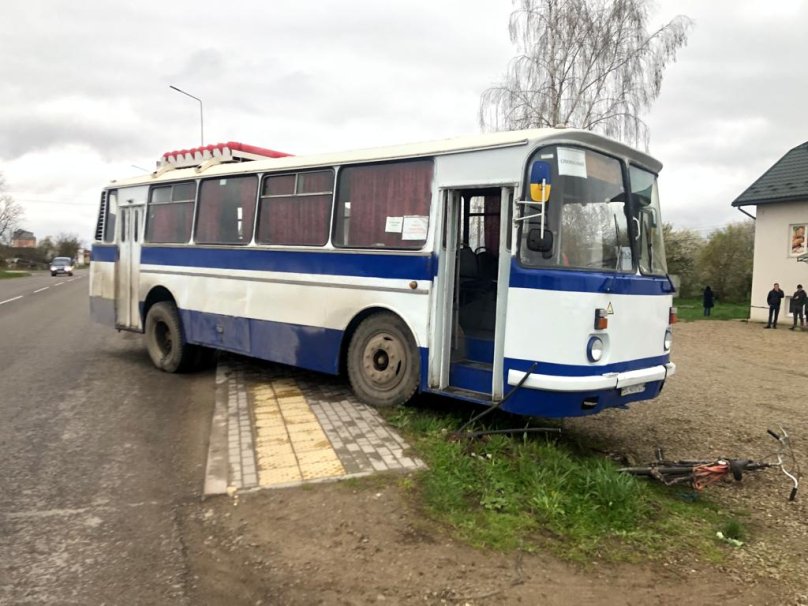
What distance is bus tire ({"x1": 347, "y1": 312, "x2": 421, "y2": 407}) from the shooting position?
617 cm

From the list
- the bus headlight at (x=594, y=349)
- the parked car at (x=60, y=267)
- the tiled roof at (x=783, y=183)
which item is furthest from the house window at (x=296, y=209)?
the parked car at (x=60, y=267)

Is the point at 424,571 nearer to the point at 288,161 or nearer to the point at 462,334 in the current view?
the point at 462,334

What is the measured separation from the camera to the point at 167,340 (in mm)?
9266

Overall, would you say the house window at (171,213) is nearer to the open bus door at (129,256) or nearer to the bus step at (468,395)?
the open bus door at (129,256)

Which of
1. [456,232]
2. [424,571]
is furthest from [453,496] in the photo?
[456,232]

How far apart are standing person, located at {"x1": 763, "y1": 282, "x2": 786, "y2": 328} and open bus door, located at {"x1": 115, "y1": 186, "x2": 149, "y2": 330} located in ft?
65.4

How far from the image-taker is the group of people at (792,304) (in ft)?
67.2

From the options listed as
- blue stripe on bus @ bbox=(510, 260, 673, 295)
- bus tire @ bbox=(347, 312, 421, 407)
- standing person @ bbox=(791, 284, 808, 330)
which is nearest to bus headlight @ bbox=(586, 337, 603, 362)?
blue stripe on bus @ bbox=(510, 260, 673, 295)

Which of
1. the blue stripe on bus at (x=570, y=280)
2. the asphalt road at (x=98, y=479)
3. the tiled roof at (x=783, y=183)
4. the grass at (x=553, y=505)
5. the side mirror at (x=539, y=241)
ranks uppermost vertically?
the tiled roof at (x=783, y=183)

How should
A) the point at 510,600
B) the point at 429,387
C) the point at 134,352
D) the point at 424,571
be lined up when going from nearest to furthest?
1. the point at 510,600
2. the point at 424,571
3. the point at 429,387
4. the point at 134,352

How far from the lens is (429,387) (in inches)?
233

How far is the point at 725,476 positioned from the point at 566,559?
2.52 metres

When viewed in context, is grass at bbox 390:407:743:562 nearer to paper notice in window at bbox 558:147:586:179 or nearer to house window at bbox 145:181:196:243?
paper notice in window at bbox 558:147:586:179

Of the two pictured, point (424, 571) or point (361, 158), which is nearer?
point (424, 571)
